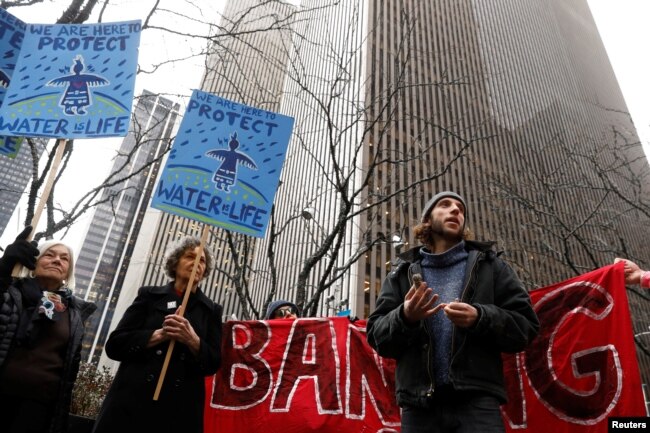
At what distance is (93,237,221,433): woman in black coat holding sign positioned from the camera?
8.66 ft

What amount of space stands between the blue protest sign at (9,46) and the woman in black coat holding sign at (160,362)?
248cm

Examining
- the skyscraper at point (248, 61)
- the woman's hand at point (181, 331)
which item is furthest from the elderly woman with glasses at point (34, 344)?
the skyscraper at point (248, 61)

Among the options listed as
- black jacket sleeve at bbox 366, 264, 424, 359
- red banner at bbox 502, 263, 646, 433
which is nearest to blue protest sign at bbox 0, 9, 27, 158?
black jacket sleeve at bbox 366, 264, 424, 359

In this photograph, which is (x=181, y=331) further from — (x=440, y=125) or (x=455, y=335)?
(x=440, y=125)

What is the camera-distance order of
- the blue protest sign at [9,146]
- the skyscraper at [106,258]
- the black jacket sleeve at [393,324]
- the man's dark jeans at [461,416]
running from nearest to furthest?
the man's dark jeans at [461,416] < the black jacket sleeve at [393,324] < the blue protest sign at [9,146] < the skyscraper at [106,258]

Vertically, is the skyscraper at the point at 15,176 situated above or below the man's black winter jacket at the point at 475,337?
above

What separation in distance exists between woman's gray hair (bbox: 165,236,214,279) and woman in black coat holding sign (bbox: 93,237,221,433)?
0.71ft

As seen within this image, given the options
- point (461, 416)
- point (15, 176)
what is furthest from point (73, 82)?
point (15, 176)

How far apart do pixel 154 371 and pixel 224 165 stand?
6.30 ft

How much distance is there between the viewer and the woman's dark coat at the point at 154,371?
2.63 m

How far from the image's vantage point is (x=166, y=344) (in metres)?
2.94

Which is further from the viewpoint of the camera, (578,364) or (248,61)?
(248,61)

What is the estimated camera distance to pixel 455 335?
2.24 metres

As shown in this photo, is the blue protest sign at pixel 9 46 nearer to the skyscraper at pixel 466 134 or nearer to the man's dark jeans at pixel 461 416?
the skyscraper at pixel 466 134
